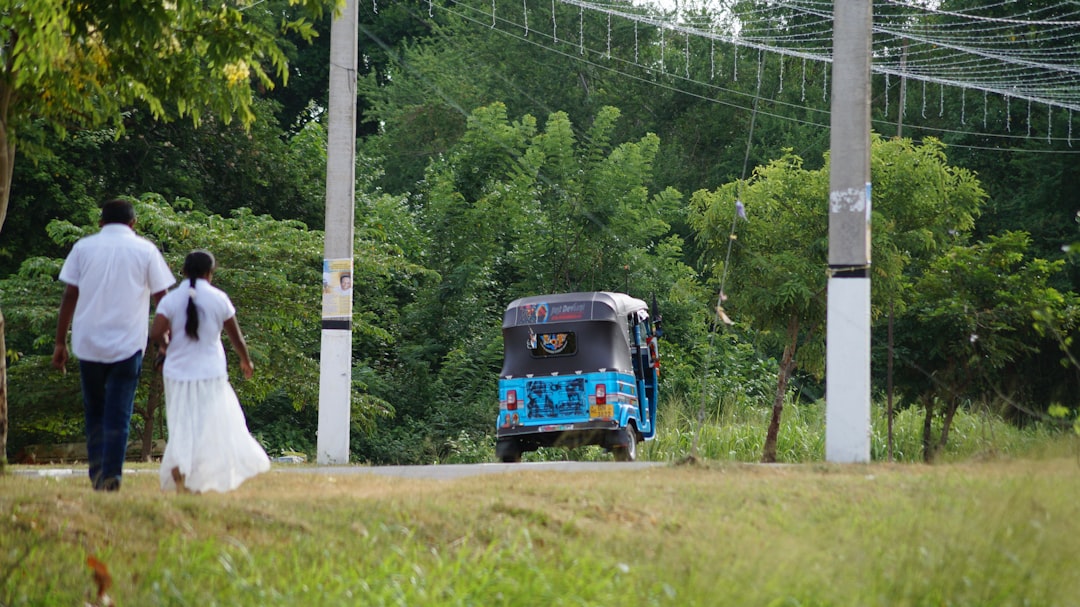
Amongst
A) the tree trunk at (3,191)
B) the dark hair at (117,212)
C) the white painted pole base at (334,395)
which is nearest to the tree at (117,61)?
the tree trunk at (3,191)

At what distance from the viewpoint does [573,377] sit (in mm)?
19391

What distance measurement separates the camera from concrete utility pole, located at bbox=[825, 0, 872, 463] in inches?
504

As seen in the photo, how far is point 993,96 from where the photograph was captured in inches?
1351

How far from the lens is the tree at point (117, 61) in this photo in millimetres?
9891

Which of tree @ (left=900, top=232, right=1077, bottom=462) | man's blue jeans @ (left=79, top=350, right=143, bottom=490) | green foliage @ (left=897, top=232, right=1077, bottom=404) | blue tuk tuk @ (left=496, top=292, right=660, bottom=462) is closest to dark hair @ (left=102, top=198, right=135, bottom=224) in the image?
man's blue jeans @ (left=79, top=350, right=143, bottom=490)

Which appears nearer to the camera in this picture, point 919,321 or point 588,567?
point 588,567

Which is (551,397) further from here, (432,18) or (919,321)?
(432,18)

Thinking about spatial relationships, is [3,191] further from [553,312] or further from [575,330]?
[553,312]

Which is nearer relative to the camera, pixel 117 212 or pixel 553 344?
pixel 117 212

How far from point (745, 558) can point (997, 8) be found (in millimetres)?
28269

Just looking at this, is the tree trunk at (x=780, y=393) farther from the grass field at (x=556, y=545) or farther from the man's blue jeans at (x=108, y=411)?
the man's blue jeans at (x=108, y=411)

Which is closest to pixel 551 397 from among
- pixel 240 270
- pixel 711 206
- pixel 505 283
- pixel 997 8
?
pixel 711 206

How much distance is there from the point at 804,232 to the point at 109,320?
12.9 m

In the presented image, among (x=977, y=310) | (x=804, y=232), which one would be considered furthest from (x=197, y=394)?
(x=977, y=310)
